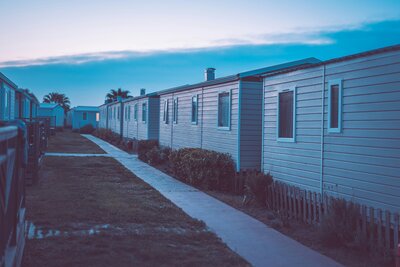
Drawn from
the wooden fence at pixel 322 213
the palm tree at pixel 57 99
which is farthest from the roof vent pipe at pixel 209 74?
the palm tree at pixel 57 99

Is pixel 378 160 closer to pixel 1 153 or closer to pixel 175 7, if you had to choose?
pixel 1 153

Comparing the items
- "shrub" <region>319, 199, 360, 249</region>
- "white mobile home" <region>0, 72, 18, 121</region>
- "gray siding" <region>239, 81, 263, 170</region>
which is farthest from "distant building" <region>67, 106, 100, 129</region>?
"shrub" <region>319, 199, 360, 249</region>

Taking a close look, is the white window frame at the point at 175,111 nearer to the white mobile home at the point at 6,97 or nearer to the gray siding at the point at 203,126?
the gray siding at the point at 203,126


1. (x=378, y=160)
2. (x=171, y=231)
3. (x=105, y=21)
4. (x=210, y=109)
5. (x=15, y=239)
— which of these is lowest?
(x=171, y=231)

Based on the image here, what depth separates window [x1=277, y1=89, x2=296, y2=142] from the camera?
1014 centimetres

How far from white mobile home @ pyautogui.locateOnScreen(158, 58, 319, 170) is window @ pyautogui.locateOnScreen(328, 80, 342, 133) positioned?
4.17 metres

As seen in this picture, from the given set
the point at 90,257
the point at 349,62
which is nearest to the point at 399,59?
the point at 349,62

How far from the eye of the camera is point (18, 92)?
26.5 m

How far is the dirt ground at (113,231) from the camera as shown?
20.1 ft

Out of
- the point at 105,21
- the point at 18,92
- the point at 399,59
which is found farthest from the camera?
the point at 18,92

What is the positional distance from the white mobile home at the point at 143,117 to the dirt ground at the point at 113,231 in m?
12.0

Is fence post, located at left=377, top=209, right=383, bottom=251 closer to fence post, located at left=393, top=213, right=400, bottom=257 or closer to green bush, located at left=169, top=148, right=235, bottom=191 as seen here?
fence post, located at left=393, top=213, right=400, bottom=257

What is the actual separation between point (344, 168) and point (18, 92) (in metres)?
22.7

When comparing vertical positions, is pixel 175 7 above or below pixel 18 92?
above
